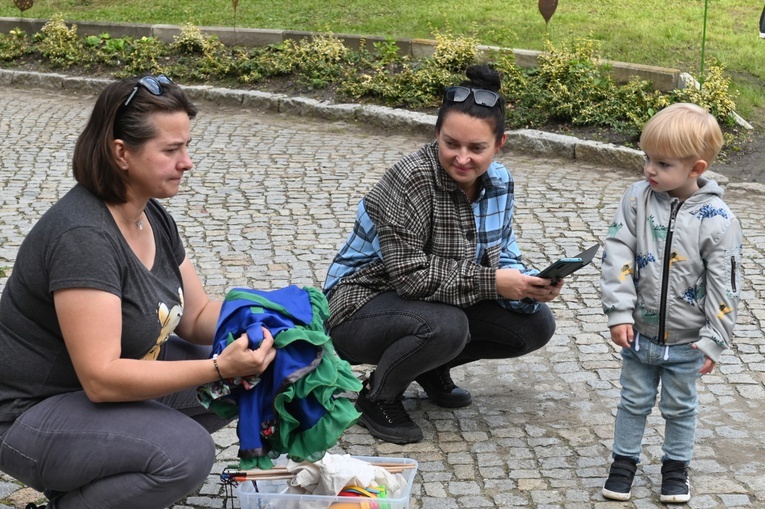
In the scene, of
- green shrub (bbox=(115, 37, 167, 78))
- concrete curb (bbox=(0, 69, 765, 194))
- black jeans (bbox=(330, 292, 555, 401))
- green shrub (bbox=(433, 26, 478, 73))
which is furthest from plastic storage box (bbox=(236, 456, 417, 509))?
green shrub (bbox=(115, 37, 167, 78))

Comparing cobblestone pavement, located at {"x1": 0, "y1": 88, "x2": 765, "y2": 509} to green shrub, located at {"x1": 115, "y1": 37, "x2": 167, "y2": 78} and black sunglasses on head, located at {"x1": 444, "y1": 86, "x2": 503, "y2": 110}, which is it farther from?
black sunglasses on head, located at {"x1": 444, "y1": 86, "x2": 503, "y2": 110}

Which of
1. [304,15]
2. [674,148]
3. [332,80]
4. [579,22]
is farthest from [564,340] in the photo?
[304,15]

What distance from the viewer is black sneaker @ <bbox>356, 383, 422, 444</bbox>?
4164mm

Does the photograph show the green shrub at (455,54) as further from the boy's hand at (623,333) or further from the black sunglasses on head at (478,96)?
the boy's hand at (623,333)

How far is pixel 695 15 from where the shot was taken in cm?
1214

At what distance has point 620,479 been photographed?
12.3 ft

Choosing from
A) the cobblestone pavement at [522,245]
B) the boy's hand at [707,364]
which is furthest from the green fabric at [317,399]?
the boy's hand at [707,364]

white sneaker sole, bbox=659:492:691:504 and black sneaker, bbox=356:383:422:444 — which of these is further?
black sneaker, bbox=356:383:422:444

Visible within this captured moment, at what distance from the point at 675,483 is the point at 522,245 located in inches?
119

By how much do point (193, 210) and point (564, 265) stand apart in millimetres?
4197

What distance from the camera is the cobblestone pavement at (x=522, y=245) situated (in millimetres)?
3896

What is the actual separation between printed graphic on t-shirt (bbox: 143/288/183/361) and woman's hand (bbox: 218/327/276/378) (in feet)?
1.03

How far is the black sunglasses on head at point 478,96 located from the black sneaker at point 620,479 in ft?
4.58

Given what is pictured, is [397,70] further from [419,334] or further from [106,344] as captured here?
[106,344]
